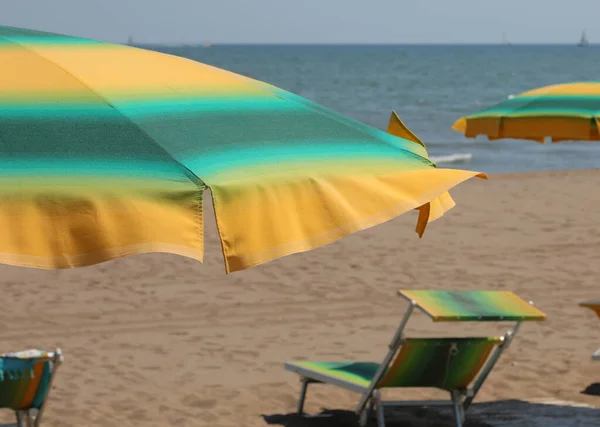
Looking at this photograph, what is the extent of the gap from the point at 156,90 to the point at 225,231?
0.76 m

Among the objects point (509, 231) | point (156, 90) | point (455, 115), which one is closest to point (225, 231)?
point (156, 90)

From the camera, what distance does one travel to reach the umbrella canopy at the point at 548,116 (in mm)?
7355

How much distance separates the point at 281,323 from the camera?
806cm

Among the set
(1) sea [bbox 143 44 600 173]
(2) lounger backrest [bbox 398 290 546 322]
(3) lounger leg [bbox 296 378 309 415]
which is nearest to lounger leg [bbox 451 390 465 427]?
(2) lounger backrest [bbox 398 290 546 322]

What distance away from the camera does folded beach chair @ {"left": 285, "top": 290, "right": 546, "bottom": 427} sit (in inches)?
186

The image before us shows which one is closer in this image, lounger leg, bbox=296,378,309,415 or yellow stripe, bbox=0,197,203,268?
yellow stripe, bbox=0,197,203,268

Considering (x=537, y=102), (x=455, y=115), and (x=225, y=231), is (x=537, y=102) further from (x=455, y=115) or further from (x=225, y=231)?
(x=455, y=115)

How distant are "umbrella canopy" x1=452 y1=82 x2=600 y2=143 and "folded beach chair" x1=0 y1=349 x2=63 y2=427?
418 cm

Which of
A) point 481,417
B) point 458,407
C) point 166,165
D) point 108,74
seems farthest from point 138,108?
point 481,417

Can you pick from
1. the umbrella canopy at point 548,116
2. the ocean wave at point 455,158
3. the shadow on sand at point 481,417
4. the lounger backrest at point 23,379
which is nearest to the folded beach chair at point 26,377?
the lounger backrest at point 23,379

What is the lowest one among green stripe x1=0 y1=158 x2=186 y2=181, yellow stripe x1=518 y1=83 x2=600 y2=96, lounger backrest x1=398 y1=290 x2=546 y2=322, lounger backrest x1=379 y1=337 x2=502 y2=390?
lounger backrest x1=379 y1=337 x2=502 y2=390

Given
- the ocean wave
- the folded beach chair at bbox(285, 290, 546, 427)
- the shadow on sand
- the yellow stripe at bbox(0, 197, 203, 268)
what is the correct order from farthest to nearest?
the ocean wave
the shadow on sand
the folded beach chair at bbox(285, 290, 546, 427)
the yellow stripe at bbox(0, 197, 203, 268)

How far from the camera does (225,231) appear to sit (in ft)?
9.78

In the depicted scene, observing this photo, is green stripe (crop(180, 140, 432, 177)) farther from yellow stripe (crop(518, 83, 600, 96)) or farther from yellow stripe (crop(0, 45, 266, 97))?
yellow stripe (crop(518, 83, 600, 96))
